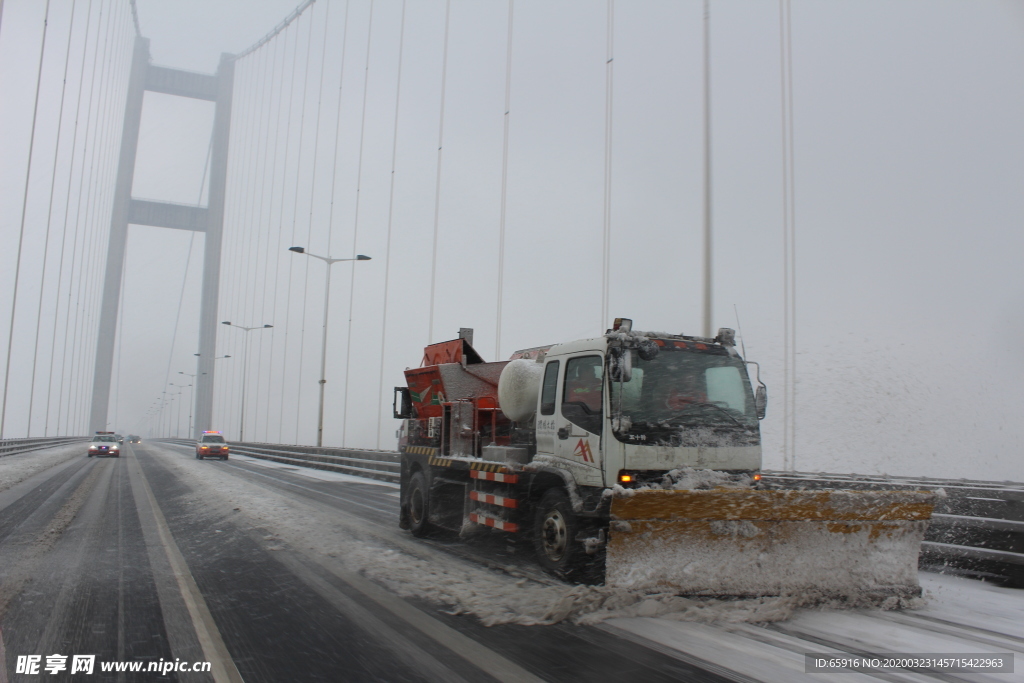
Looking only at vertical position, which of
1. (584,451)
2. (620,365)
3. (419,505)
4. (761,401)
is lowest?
(419,505)

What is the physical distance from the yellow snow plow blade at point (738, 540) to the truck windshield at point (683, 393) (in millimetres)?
881

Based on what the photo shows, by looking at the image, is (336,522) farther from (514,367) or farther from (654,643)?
(654,643)

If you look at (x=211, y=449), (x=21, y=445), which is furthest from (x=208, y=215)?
(x=211, y=449)

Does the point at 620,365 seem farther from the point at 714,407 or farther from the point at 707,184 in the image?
the point at 707,184

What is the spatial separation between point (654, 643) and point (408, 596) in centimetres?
219

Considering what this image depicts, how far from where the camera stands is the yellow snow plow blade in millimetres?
5414

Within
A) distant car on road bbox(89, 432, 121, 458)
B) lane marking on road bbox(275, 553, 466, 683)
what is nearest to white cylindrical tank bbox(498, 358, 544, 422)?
lane marking on road bbox(275, 553, 466, 683)

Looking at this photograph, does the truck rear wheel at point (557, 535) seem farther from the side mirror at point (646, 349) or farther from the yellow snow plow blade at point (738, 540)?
the side mirror at point (646, 349)

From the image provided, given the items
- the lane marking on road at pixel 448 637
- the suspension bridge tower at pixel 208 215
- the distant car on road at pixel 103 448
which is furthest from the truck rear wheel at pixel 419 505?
the suspension bridge tower at pixel 208 215

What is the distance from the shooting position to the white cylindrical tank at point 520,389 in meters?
7.80

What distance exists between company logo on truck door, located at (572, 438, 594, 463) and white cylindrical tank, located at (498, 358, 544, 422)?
48.1 inches

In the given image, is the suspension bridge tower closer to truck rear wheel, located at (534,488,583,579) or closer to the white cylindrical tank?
the white cylindrical tank

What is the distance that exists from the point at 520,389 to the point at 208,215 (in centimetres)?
10545

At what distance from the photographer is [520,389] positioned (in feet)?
26.0
